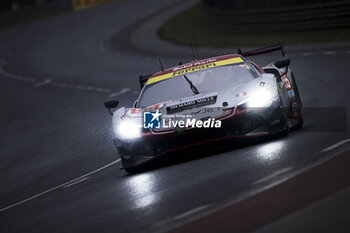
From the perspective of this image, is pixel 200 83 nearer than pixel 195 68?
Yes

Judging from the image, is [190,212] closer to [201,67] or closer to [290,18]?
[201,67]

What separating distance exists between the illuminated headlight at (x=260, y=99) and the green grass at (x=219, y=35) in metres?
15.1

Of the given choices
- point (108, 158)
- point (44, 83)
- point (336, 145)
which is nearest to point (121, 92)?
point (44, 83)

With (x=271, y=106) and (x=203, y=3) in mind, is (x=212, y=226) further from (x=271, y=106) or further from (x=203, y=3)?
(x=203, y=3)

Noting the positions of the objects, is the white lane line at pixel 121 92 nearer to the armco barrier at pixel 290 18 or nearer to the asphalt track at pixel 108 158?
the asphalt track at pixel 108 158

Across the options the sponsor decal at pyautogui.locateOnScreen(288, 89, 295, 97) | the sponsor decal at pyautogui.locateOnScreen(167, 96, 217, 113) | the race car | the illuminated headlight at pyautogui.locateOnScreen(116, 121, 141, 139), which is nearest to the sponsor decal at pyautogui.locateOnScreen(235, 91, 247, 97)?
the race car

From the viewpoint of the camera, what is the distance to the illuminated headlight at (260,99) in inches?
353

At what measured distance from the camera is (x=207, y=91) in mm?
9844

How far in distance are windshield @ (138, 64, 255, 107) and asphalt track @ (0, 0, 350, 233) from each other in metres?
1.05

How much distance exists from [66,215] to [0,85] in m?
22.5

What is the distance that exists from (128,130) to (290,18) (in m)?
18.6

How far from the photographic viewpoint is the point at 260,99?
356 inches

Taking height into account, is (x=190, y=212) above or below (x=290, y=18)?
above

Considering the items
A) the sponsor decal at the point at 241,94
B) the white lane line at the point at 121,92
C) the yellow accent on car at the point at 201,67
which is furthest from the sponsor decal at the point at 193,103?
the white lane line at the point at 121,92
